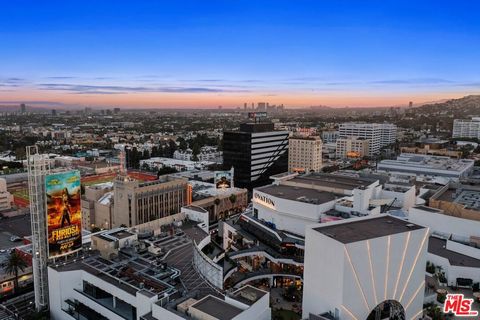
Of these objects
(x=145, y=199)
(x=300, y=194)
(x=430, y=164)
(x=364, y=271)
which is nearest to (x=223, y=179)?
(x=145, y=199)

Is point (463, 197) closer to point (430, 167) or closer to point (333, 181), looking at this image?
point (333, 181)

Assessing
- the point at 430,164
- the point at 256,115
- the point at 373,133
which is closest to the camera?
the point at 256,115

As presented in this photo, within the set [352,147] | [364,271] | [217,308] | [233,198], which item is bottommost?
[233,198]

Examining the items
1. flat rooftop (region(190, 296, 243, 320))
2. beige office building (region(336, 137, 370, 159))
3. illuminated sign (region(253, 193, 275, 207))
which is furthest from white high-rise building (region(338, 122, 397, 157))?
flat rooftop (region(190, 296, 243, 320))

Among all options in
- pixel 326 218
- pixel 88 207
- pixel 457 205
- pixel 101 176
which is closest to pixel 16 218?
pixel 88 207

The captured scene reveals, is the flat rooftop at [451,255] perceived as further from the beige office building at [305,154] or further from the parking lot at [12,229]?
the beige office building at [305,154]

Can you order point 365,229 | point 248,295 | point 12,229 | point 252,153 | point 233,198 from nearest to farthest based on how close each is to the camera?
1. point 248,295
2. point 365,229
3. point 12,229
4. point 233,198
5. point 252,153

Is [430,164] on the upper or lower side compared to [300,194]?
lower
